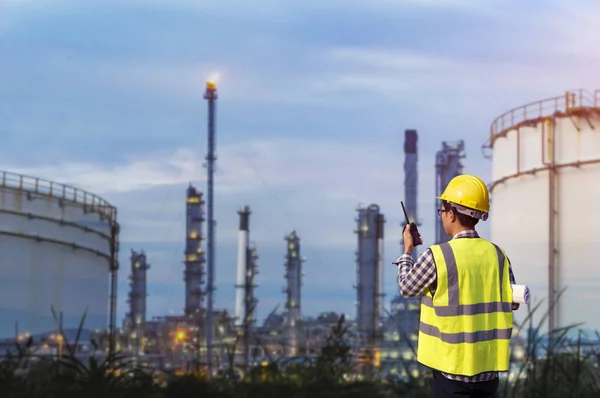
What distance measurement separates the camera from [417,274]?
400 centimetres

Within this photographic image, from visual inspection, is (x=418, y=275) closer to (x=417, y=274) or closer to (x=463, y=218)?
(x=417, y=274)

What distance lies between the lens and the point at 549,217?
25.4 m

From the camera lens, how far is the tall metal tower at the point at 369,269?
45500 mm

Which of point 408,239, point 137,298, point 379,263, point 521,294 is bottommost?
point 137,298

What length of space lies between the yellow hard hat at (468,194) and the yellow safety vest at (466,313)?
17 centimetres

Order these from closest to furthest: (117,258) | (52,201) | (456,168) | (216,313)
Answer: (52,201), (117,258), (456,168), (216,313)

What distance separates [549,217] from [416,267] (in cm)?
2242

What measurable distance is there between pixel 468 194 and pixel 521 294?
525mm

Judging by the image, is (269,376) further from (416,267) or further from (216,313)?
(216,313)

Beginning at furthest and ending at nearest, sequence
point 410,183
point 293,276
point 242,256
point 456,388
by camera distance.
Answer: point 293,276 < point 242,256 < point 410,183 < point 456,388

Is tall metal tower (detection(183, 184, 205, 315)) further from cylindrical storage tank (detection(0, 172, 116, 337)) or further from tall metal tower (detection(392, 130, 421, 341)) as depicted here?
cylindrical storage tank (detection(0, 172, 116, 337))

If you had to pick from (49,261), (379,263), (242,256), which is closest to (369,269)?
(379,263)

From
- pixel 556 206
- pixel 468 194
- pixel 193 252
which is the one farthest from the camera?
pixel 193 252

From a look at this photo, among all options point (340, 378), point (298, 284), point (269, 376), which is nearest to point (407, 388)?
point (340, 378)
